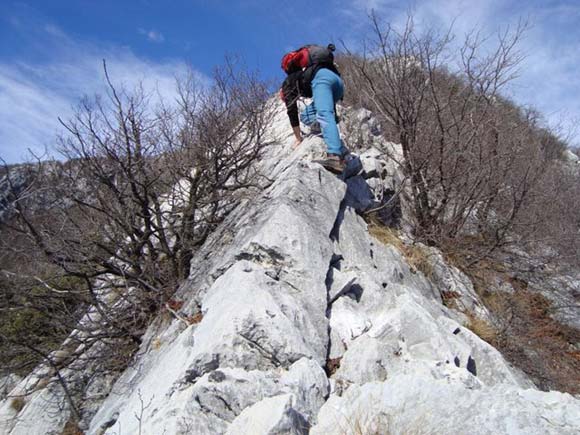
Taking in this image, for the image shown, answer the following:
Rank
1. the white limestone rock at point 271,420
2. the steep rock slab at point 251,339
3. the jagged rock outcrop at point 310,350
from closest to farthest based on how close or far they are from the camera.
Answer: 1. the white limestone rock at point 271,420
2. the jagged rock outcrop at point 310,350
3. the steep rock slab at point 251,339

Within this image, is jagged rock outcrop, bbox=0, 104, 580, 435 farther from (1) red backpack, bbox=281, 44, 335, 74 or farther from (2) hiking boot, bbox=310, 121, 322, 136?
(1) red backpack, bbox=281, 44, 335, 74

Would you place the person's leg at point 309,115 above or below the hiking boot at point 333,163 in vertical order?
above

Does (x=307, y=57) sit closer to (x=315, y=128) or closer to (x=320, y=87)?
(x=320, y=87)

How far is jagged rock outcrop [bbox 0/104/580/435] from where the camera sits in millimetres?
2426

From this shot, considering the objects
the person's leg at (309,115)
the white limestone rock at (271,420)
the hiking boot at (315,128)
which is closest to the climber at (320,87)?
the person's leg at (309,115)

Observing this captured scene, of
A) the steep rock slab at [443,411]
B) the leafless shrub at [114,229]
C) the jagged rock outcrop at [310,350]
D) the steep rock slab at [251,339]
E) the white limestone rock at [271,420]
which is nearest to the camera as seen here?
the steep rock slab at [443,411]

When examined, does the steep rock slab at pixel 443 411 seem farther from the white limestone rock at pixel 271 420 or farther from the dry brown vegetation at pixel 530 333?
the dry brown vegetation at pixel 530 333

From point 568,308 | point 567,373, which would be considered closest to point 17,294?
point 567,373

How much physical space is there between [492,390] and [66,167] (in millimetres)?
5301

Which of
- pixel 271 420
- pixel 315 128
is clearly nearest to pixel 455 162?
pixel 315 128

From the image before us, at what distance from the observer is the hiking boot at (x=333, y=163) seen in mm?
5262

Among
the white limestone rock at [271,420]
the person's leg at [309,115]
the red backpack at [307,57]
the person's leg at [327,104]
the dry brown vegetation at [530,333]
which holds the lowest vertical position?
the white limestone rock at [271,420]

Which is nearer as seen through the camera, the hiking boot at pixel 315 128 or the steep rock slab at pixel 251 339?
the steep rock slab at pixel 251 339

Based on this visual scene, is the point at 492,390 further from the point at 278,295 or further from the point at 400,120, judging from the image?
the point at 400,120
